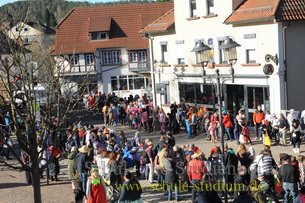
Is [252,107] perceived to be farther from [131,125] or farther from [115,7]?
[115,7]

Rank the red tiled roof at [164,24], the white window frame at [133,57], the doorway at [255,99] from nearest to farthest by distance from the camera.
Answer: the doorway at [255,99]
the red tiled roof at [164,24]
the white window frame at [133,57]

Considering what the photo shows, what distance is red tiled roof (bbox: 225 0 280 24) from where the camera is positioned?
83.9 ft

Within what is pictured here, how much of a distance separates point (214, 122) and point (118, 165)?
9.88 m

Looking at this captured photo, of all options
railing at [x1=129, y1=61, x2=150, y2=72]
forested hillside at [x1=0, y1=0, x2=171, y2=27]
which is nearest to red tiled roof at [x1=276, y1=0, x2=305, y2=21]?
forested hillside at [x1=0, y1=0, x2=171, y2=27]

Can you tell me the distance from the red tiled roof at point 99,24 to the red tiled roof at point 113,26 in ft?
1.29

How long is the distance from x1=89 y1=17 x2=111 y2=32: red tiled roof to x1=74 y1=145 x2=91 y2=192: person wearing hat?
40.2 meters

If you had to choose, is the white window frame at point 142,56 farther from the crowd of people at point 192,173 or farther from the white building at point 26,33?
the crowd of people at point 192,173

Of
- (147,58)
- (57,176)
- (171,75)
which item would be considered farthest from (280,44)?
(147,58)

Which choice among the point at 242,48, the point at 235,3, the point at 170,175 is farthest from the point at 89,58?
the point at 170,175

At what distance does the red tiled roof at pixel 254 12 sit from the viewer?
25566mm

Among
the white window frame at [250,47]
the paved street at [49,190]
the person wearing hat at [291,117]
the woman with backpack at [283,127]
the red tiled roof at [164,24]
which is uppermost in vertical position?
the red tiled roof at [164,24]

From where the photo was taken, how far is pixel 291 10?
25.5 m

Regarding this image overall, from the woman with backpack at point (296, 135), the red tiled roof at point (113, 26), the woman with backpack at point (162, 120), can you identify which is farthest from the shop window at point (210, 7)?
the red tiled roof at point (113, 26)

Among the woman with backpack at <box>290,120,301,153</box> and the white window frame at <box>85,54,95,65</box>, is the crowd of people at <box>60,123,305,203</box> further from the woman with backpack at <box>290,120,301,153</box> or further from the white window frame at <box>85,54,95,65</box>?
the white window frame at <box>85,54,95,65</box>
